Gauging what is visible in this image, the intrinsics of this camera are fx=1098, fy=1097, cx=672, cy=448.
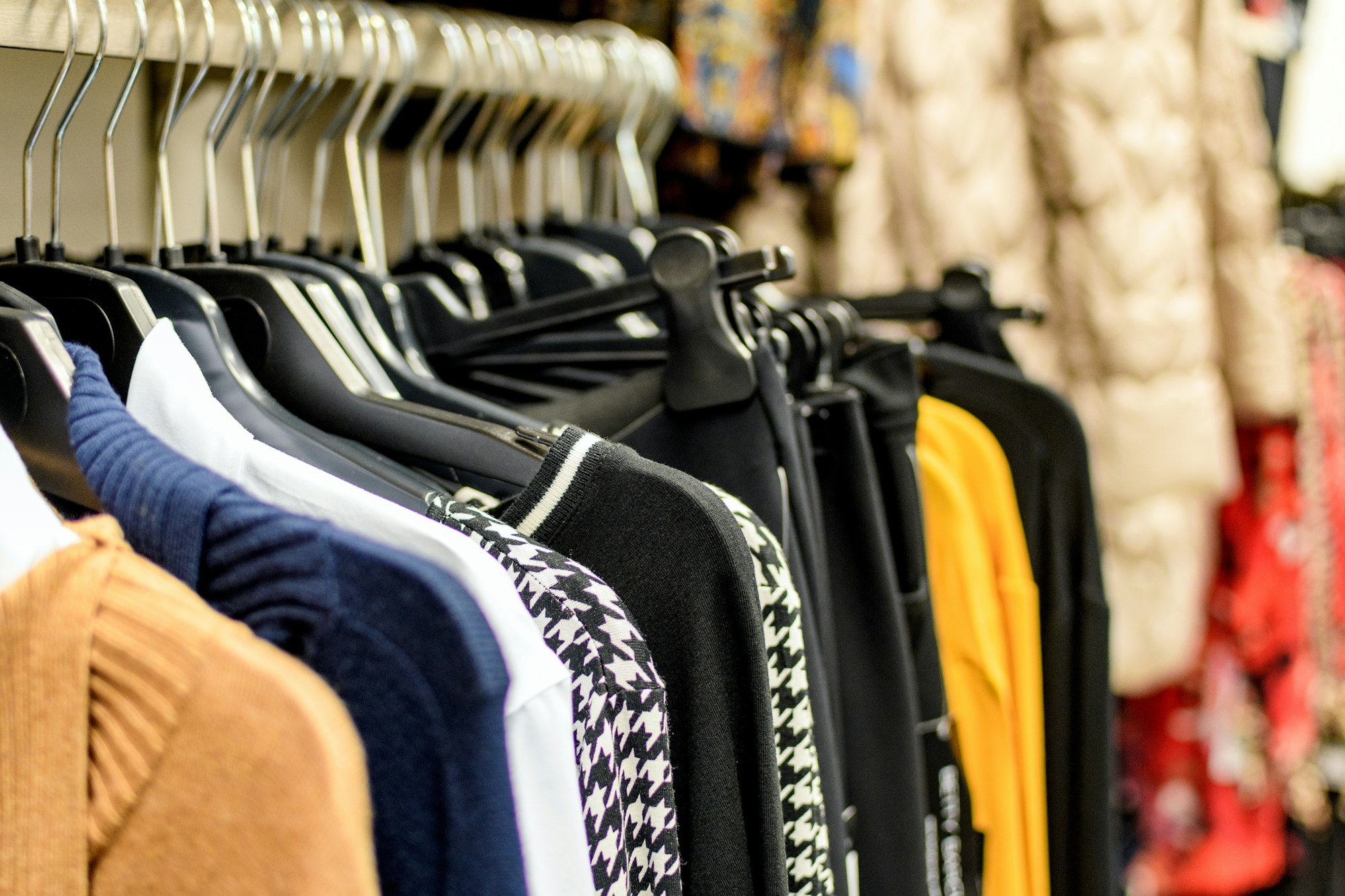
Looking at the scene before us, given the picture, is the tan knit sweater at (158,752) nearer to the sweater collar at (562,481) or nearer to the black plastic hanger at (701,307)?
the sweater collar at (562,481)

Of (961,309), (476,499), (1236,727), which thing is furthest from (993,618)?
(1236,727)

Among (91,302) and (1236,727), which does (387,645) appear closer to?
(91,302)

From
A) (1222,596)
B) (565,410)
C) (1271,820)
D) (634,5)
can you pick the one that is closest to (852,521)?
(565,410)

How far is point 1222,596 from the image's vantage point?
1473mm

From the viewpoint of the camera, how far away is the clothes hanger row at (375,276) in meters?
0.49

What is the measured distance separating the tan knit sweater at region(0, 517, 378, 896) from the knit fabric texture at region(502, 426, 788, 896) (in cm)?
18

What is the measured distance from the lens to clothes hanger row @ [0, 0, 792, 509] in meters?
0.49

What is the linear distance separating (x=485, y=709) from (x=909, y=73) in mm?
1011

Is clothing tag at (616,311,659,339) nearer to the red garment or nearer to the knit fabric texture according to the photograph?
the knit fabric texture

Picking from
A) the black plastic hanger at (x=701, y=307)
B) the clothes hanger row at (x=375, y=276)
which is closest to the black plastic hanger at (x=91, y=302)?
the clothes hanger row at (x=375, y=276)

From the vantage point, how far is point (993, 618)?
2.77 ft

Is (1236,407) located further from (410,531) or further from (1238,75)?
(410,531)

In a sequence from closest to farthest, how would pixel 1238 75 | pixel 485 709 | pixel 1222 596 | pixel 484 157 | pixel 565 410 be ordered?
pixel 485 709 < pixel 565 410 < pixel 484 157 < pixel 1238 75 < pixel 1222 596

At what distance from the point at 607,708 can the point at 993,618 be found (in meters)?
0.50
